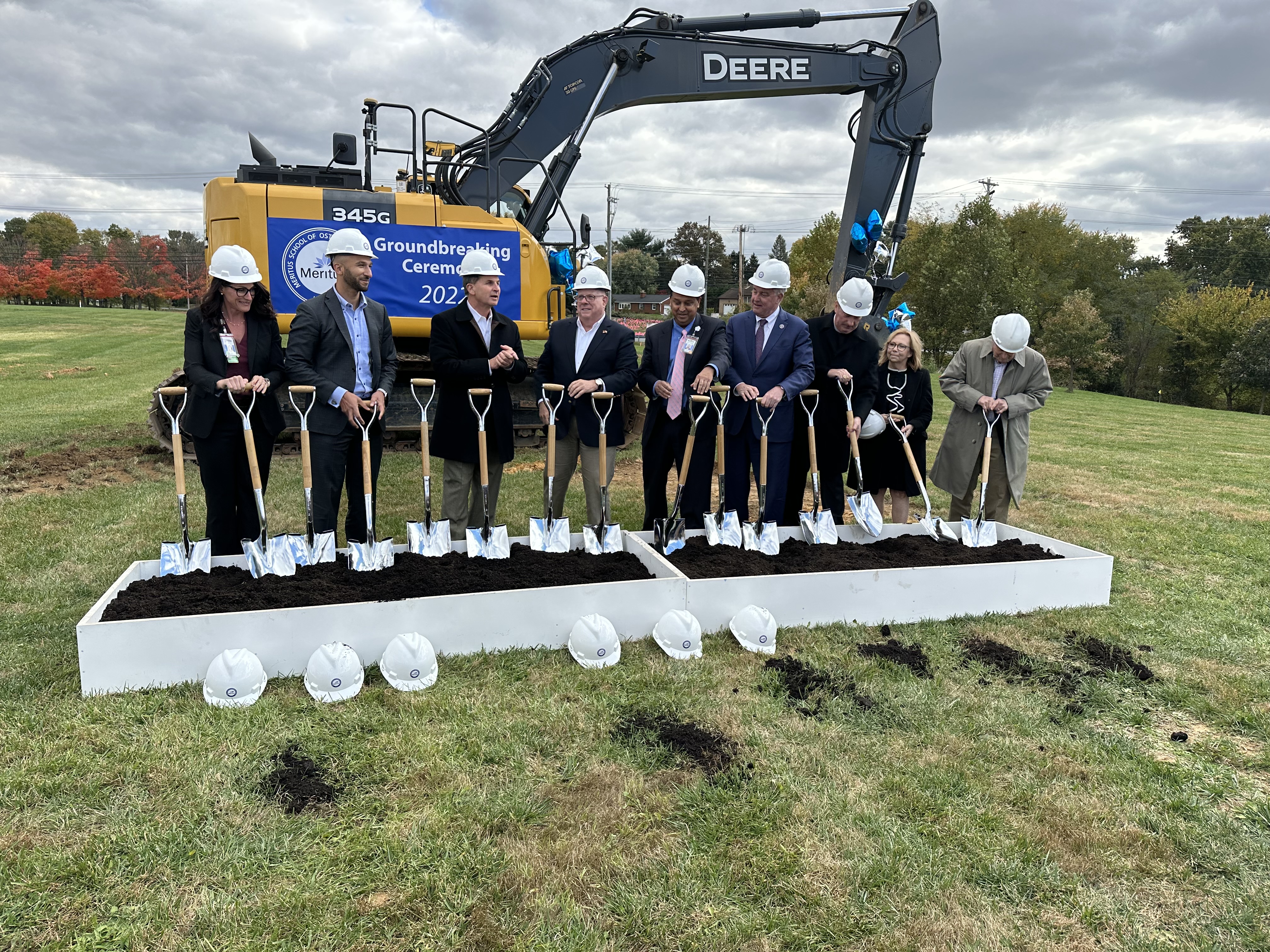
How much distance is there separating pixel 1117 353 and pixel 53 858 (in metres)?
46.4

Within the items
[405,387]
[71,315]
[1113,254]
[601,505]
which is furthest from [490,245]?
[1113,254]

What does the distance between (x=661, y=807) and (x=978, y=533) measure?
336cm

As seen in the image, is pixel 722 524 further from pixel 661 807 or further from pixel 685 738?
pixel 661 807

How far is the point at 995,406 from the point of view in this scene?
5090 millimetres

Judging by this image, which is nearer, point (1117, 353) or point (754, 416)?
point (754, 416)

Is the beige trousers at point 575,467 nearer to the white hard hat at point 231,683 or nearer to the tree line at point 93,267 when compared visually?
the white hard hat at point 231,683

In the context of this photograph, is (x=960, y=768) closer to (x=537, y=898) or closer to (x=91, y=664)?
(x=537, y=898)

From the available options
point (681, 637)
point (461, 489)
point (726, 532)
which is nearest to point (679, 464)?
point (726, 532)

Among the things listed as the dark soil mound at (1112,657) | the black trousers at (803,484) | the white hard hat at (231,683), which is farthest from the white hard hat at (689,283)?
the white hard hat at (231,683)

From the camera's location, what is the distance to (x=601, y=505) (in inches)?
194

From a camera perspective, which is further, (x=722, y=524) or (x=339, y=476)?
(x=722, y=524)

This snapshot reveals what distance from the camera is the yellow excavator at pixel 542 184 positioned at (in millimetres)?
6844

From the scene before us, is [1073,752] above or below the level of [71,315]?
below

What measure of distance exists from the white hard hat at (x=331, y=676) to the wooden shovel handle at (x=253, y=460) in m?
1.14
